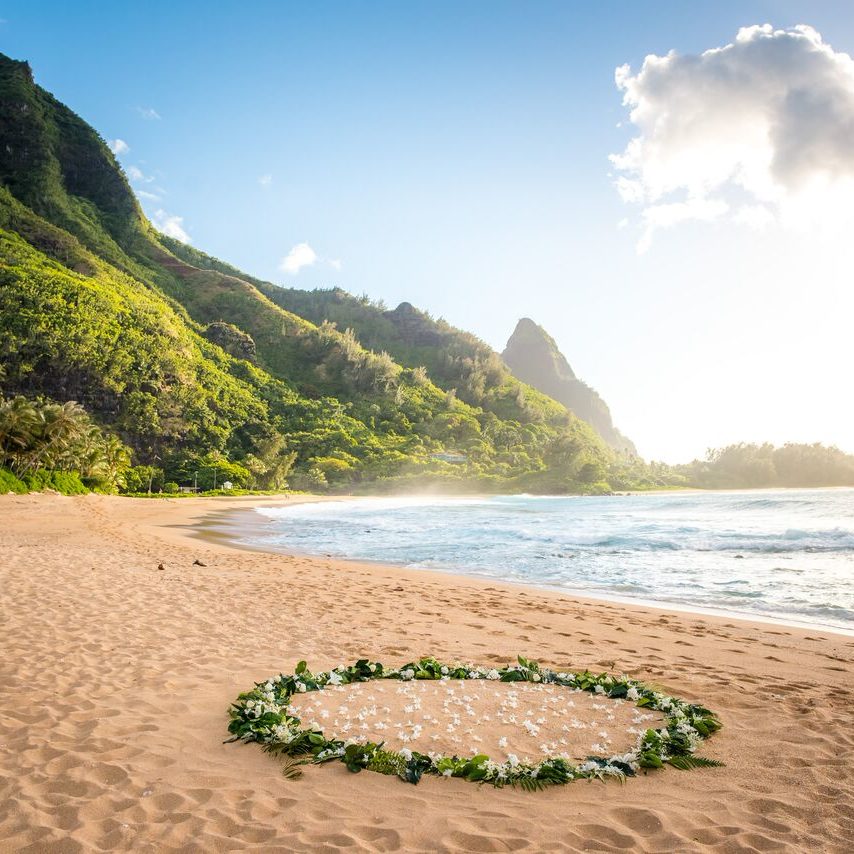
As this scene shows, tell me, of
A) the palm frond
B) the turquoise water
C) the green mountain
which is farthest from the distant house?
the palm frond

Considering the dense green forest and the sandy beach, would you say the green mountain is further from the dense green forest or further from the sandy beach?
the sandy beach

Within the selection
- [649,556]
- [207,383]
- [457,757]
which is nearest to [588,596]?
[649,556]

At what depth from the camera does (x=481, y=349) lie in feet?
599

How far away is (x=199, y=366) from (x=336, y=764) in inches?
4609

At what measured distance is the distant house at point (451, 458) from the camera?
116 metres

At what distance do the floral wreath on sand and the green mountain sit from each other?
81826 millimetres

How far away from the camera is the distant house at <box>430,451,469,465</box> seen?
4562 inches

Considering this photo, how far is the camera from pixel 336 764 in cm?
412

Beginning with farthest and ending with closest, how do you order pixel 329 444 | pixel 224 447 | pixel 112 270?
pixel 112 270, pixel 329 444, pixel 224 447

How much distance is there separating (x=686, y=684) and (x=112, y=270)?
139 m

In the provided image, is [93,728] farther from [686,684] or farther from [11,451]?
[11,451]

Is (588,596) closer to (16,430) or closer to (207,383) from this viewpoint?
(16,430)

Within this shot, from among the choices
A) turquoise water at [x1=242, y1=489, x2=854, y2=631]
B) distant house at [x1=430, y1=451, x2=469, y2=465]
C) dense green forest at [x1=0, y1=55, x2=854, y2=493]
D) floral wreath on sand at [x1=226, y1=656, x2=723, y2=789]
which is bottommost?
turquoise water at [x1=242, y1=489, x2=854, y2=631]

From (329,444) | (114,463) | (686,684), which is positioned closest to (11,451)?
(114,463)
